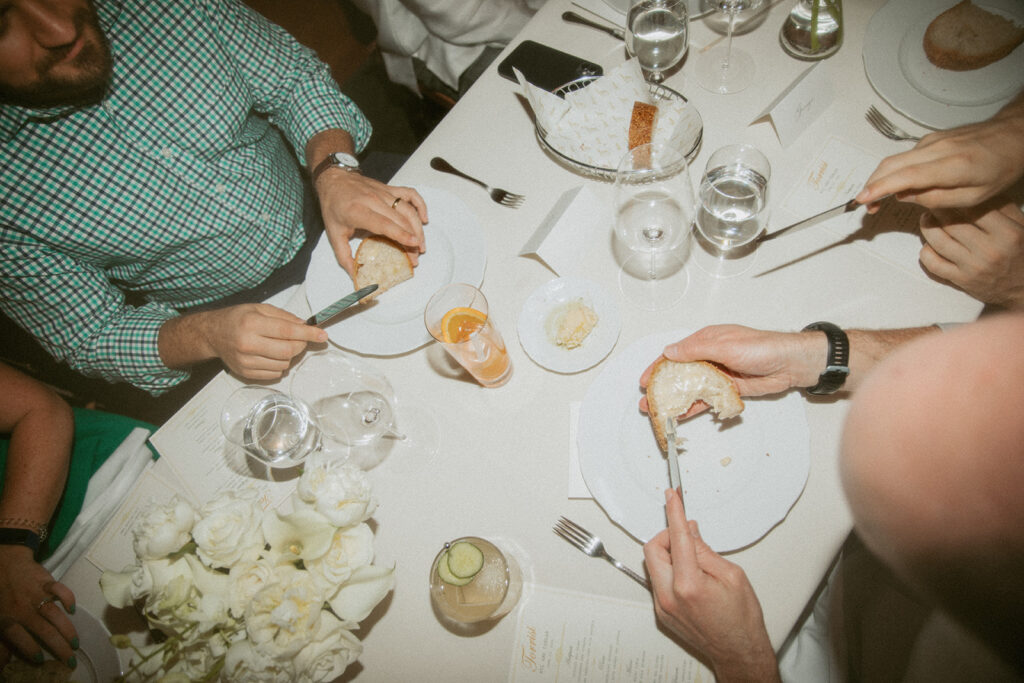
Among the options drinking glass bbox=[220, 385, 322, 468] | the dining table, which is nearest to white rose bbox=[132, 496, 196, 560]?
drinking glass bbox=[220, 385, 322, 468]

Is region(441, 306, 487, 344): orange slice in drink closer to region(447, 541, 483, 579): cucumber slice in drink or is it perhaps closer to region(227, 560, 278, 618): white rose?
region(447, 541, 483, 579): cucumber slice in drink

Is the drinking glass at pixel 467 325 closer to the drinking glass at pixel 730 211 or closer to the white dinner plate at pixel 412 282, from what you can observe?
the white dinner plate at pixel 412 282

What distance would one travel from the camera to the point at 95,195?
5.49 feet

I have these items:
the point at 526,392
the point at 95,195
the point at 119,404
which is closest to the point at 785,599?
the point at 526,392

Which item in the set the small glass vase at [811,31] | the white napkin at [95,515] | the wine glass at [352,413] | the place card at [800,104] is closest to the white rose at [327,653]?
the wine glass at [352,413]

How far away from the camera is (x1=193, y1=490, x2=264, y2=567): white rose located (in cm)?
90

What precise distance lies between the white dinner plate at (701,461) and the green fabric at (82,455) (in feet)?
5.44

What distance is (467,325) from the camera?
4.55 feet

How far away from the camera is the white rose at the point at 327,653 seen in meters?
0.88

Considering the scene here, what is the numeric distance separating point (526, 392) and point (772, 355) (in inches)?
25.8

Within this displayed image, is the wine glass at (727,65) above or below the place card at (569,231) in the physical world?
above

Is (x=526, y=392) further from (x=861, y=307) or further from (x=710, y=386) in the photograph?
(x=861, y=307)

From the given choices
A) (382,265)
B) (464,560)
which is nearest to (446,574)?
(464,560)

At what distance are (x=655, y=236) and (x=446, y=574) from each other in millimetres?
1100
